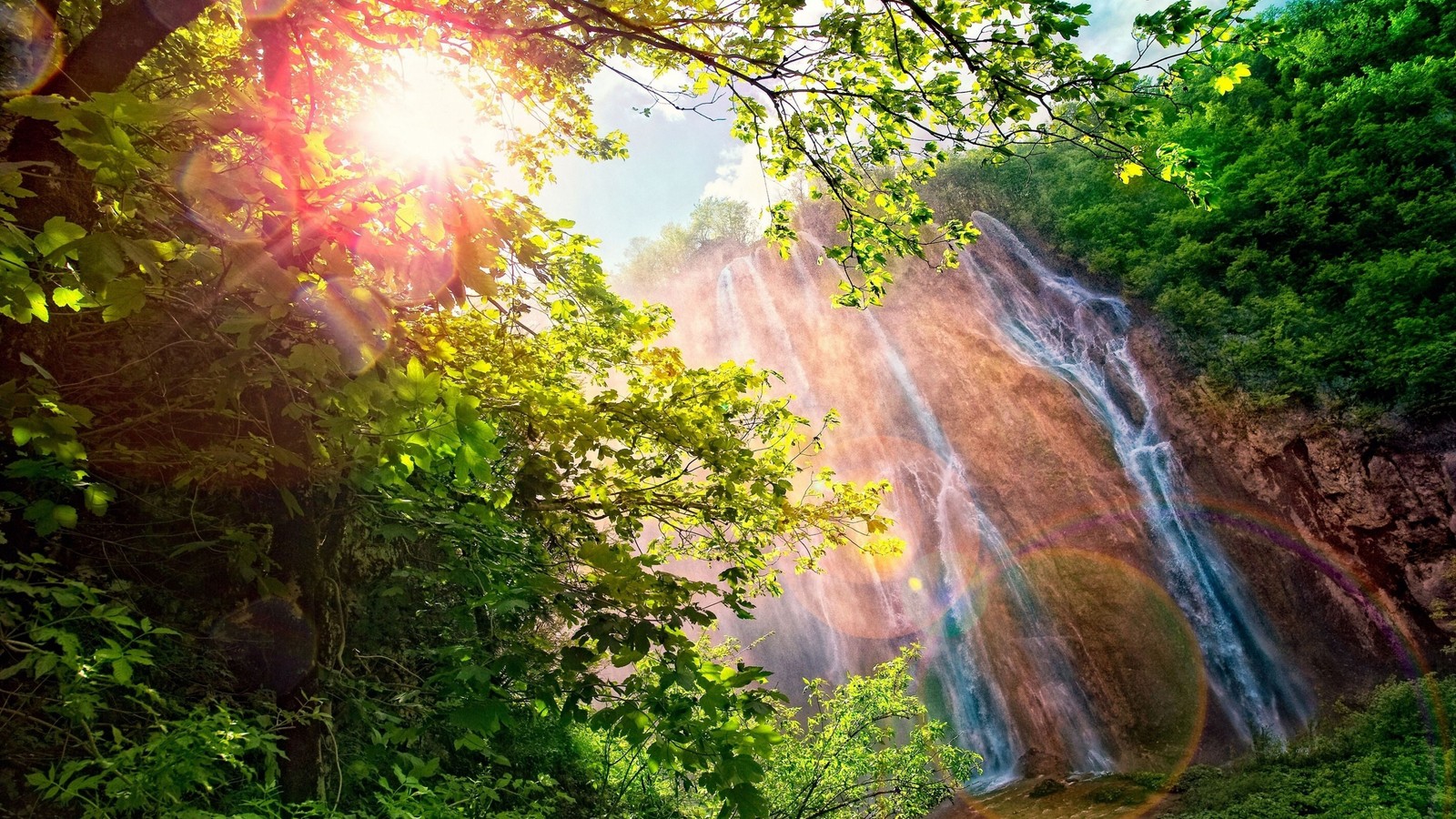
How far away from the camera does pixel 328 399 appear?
6.08 feet

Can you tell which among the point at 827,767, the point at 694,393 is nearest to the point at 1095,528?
the point at 827,767

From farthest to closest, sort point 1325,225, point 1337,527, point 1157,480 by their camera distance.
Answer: point 1157,480
point 1325,225
point 1337,527

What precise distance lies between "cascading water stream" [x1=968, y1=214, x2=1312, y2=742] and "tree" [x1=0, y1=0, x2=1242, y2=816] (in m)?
17.4

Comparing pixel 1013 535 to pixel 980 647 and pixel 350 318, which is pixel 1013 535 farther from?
pixel 350 318

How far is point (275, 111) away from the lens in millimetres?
1827

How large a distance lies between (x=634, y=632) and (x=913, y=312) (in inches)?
966

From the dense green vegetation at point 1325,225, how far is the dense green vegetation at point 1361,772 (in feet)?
21.6

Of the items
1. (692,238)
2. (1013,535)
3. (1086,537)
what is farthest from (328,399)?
(692,238)

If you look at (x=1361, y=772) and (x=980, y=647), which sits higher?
(x=980, y=647)

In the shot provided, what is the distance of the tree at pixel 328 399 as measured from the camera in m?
1.83

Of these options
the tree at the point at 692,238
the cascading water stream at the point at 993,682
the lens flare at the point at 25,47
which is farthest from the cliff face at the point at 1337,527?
the tree at the point at 692,238

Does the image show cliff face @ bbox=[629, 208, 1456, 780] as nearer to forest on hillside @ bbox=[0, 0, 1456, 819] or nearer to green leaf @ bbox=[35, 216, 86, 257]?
forest on hillside @ bbox=[0, 0, 1456, 819]

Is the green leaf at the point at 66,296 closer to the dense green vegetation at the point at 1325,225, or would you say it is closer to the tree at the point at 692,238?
the dense green vegetation at the point at 1325,225

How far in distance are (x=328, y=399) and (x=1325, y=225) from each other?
2254cm
